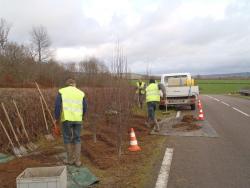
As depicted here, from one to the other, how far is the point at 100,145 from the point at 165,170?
9.54 ft

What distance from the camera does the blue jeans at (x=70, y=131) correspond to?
7.45 meters

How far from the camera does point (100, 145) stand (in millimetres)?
9547

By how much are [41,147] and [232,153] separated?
5126 mm

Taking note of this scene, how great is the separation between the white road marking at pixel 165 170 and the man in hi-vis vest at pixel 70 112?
5.70 ft

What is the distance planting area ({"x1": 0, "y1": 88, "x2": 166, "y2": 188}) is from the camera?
22.1ft

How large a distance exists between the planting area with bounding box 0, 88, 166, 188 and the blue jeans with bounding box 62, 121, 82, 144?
0.55 metres

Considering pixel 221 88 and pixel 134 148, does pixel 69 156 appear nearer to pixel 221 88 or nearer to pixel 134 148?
pixel 134 148

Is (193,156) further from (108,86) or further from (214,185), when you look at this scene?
(108,86)

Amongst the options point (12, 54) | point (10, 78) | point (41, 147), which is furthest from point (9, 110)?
point (12, 54)

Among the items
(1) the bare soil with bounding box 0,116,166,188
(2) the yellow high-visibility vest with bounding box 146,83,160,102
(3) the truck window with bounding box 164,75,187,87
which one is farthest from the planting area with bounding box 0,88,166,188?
(3) the truck window with bounding box 164,75,187,87

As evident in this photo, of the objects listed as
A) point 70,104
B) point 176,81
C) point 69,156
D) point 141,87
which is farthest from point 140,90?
point 70,104

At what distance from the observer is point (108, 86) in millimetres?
11273

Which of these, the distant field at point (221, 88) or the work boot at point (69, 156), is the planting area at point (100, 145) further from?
the distant field at point (221, 88)

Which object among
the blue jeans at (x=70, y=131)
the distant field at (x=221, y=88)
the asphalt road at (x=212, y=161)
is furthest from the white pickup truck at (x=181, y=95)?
the distant field at (x=221, y=88)
